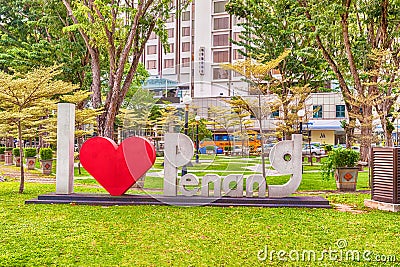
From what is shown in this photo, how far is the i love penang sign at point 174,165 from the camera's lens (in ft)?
33.1

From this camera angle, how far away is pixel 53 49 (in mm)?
23219

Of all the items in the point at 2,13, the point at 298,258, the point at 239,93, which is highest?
the point at 2,13

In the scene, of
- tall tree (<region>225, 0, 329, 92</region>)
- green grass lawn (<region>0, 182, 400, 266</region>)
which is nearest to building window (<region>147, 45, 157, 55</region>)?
tall tree (<region>225, 0, 329, 92</region>)

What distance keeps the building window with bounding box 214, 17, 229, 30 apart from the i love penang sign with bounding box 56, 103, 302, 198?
148 ft

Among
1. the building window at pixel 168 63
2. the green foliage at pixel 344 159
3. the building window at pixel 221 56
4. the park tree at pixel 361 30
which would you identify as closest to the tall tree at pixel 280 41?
the park tree at pixel 361 30

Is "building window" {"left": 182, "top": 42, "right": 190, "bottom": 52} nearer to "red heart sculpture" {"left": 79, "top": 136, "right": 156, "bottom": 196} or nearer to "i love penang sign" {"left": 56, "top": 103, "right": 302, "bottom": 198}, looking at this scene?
"i love penang sign" {"left": 56, "top": 103, "right": 302, "bottom": 198}

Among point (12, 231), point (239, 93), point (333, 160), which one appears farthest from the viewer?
point (333, 160)

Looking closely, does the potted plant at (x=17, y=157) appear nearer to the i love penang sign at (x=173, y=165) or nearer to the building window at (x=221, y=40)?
the i love penang sign at (x=173, y=165)

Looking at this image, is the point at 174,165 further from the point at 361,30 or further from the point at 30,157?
A: the point at 361,30

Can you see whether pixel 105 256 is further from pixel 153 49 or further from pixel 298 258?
pixel 153 49

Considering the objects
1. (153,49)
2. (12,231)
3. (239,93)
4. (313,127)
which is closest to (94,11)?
(239,93)

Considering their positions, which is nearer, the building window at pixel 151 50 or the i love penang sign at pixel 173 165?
the i love penang sign at pixel 173 165

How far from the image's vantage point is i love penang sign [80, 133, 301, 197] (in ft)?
33.1

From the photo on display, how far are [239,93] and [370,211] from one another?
14.1ft
